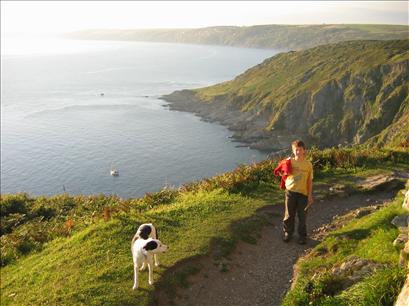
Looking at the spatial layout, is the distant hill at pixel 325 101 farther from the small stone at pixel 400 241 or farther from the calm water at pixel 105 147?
the small stone at pixel 400 241

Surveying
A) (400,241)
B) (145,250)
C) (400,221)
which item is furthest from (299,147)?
(145,250)

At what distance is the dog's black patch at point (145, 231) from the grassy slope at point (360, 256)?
173 inches

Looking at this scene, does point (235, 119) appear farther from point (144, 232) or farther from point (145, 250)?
point (145, 250)

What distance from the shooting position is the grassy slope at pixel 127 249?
12.5 m

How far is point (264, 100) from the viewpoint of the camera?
140500 mm

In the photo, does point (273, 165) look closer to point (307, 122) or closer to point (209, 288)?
point (209, 288)

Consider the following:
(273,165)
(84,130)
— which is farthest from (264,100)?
(273,165)

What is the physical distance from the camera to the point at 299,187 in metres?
13.6

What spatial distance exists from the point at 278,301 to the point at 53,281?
7.17 m

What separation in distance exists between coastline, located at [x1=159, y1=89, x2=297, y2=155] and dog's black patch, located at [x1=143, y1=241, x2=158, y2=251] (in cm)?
8930

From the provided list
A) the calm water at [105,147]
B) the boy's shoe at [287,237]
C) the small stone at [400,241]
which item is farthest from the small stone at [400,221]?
the calm water at [105,147]

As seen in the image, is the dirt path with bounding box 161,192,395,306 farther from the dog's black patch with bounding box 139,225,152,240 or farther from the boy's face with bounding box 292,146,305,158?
the boy's face with bounding box 292,146,305,158

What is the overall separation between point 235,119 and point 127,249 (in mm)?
122620

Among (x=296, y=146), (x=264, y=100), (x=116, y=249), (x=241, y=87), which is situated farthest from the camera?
(x=241, y=87)
